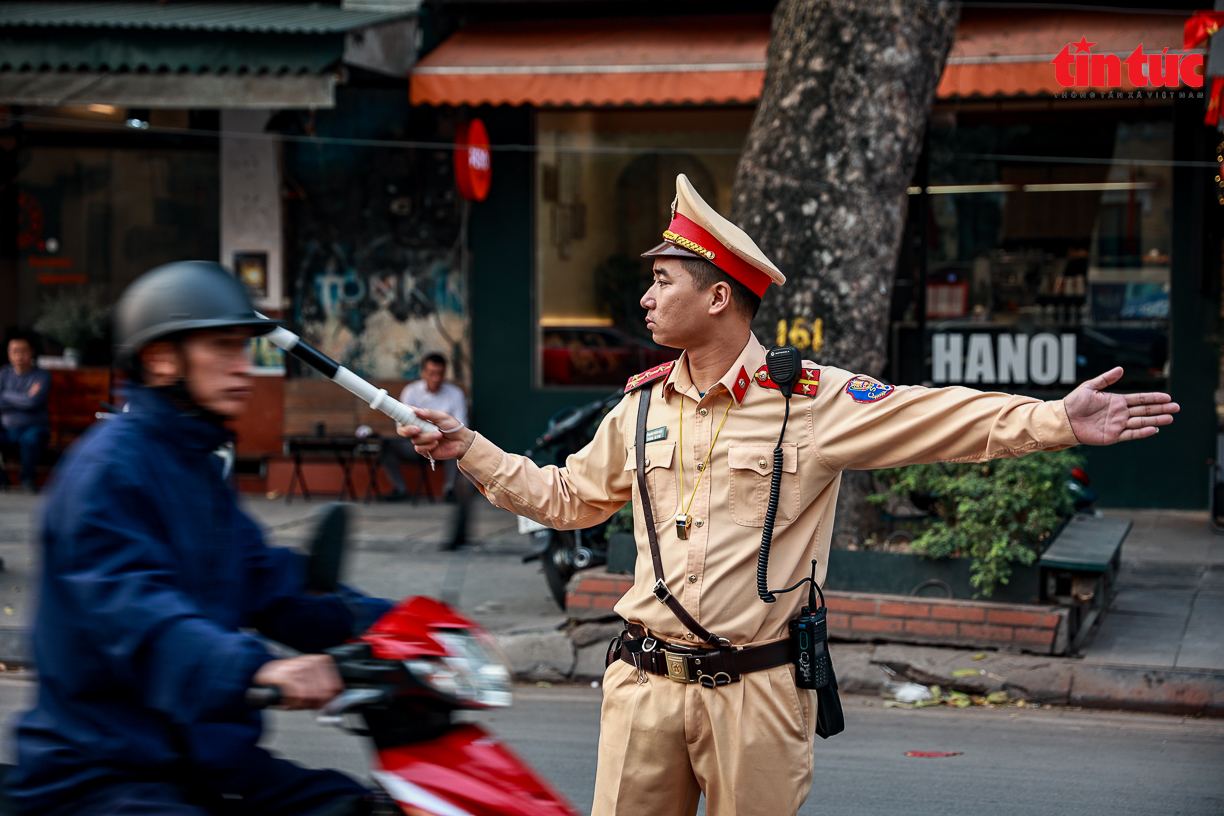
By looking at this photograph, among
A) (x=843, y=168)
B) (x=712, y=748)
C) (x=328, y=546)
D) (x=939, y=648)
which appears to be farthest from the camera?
(x=843, y=168)

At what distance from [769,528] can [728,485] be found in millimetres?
147

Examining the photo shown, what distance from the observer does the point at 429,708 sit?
90.8 inches

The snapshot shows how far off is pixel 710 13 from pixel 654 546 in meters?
→ 10.1

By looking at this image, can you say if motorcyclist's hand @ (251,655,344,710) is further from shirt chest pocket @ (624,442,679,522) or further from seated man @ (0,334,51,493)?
seated man @ (0,334,51,493)

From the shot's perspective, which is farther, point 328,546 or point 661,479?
point 661,479

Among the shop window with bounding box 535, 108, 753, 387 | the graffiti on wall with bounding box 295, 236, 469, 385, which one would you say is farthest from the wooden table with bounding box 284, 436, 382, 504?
the shop window with bounding box 535, 108, 753, 387

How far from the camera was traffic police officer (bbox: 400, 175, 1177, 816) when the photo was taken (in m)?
2.84

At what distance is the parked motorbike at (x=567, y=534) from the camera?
7922 mm

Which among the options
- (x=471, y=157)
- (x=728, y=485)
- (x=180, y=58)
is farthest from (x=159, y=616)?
(x=180, y=58)

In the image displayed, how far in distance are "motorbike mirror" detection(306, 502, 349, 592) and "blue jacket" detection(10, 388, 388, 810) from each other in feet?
0.74

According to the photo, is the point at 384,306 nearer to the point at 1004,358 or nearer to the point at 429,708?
the point at 1004,358

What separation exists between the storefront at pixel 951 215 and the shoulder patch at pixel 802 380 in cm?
782

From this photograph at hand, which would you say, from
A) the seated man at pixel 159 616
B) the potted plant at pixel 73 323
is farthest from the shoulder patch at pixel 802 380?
the potted plant at pixel 73 323

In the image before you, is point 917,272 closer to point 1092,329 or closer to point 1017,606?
point 1092,329
